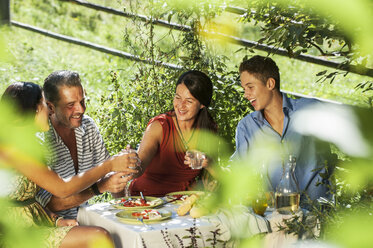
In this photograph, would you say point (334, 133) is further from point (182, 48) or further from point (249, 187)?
point (182, 48)

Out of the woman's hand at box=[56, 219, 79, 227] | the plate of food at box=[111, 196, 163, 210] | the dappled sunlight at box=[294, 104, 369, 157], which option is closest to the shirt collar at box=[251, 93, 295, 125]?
the plate of food at box=[111, 196, 163, 210]

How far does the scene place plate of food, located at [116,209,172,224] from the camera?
7.64ft

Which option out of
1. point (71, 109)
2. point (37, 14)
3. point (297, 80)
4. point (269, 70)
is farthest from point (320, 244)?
point (37, 14)

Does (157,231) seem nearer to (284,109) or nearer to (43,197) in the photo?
(43,197)

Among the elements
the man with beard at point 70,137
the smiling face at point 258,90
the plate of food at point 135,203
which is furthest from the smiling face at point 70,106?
the smiling face at point 258,90

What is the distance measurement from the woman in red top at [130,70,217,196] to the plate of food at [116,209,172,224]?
92 cm

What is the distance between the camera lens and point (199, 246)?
2289 mm

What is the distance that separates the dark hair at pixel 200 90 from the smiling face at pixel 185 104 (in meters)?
0.03

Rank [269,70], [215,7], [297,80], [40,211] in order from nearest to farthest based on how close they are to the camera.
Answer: [40,211], [269,70], [215,7], [297,80]

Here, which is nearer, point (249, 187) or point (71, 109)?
point (249, 187)

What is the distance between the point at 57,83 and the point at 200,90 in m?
0.97

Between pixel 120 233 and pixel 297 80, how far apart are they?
541cm

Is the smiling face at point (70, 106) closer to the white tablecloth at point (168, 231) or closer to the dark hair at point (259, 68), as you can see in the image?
the white tablecloth at point (168, 231)

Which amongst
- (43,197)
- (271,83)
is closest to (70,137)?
(43,197)
